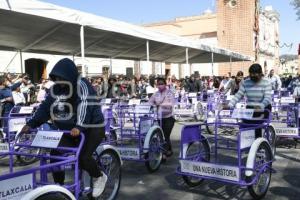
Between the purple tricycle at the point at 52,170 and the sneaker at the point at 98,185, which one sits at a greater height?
the purple tricycle at the point at 52,170

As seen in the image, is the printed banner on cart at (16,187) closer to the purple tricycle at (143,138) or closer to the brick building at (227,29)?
the purple tricycle at (143,138)

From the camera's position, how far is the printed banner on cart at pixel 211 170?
5359mm

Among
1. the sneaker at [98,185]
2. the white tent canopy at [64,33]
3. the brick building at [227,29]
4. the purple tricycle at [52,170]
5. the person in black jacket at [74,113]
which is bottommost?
the sneaker at [98,185]

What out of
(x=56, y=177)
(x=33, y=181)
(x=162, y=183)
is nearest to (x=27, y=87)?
(x=162, y=183)

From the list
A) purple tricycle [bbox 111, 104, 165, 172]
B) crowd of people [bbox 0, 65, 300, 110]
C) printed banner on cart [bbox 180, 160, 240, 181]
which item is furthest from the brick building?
printed banner on cart [bbox 180, 160, 240, 181]

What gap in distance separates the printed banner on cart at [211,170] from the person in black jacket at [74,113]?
1.35 m

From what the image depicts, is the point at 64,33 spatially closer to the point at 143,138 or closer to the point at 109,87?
the point at 109,87

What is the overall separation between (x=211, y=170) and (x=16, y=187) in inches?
111

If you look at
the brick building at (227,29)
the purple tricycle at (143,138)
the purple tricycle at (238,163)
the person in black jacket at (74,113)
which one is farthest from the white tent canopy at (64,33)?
the brick building at (227,29)

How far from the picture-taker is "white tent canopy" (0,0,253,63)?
1035 centimetres

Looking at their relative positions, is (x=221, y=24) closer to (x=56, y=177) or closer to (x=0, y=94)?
(x=0, y=94)

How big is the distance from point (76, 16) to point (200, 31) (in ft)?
157

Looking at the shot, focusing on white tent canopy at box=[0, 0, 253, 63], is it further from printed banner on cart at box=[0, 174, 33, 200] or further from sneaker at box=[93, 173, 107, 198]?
printed banner on cart at box=[0, 174, 33, 200]

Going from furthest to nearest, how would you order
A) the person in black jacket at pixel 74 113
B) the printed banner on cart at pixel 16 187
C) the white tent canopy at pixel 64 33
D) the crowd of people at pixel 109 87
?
the crowd of people at pixel 109 87
the white tent canopy at pixel 64 33
the person in black jacket at pixel 74 113
the printed banner on cart at pixel 16 187
